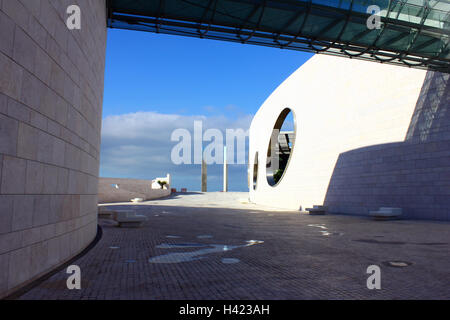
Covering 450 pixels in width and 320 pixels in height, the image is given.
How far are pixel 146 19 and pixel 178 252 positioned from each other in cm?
999

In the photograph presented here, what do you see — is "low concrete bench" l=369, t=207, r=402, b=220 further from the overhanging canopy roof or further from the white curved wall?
the overhanging canopy roof

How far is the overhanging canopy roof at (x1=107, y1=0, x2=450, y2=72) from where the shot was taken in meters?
13.6

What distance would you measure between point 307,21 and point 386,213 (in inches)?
455

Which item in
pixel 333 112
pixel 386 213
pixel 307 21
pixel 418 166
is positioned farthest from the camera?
pixel 333 112

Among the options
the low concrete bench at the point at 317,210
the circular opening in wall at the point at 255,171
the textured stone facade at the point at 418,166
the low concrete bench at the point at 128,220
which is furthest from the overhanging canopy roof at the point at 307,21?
the circular opening in wall at the point at 255,171

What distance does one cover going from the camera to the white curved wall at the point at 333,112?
70.0 ft

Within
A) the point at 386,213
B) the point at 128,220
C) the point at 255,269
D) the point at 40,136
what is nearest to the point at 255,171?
the point at 386,213

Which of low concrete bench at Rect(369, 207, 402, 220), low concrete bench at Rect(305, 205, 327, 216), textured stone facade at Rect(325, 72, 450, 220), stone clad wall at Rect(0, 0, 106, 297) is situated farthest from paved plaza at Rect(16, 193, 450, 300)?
low concrete bench at Rect(305, 205, 327, 216)

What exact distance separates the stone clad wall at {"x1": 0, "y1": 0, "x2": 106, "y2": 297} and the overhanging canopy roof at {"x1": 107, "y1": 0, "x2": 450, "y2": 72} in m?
5.25

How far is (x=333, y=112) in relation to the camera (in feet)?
91.2

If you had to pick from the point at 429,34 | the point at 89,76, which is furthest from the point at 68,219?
the point at 429,34

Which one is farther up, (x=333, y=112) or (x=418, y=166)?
(x=333, y=112)

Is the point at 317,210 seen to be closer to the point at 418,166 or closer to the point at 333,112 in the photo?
the point at 418,166
